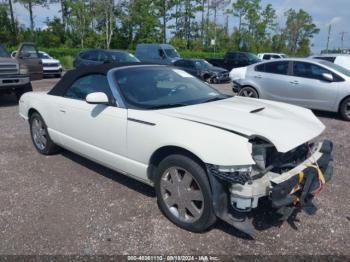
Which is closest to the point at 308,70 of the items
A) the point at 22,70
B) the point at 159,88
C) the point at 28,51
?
the point at 159,88

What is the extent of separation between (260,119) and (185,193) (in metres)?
1.01

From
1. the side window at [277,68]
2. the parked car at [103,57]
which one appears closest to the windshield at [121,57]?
the parked car at [103,57]

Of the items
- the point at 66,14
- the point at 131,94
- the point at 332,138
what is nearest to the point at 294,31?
the point at 66,14

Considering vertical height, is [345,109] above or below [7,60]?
below

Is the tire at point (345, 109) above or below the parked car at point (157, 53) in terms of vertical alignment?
below

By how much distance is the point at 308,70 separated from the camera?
27.9 feet

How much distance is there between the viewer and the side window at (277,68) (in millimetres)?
8973

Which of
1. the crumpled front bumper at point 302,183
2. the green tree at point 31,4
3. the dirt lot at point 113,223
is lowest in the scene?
the dirt lot at point 113,223

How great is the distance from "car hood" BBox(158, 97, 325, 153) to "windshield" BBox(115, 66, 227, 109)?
233mm

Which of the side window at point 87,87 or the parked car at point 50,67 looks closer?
the side window at point 87,87

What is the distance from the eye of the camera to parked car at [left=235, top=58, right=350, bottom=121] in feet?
26.6

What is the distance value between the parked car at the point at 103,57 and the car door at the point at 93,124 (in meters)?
10.6

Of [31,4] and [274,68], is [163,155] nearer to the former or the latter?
[274,68]

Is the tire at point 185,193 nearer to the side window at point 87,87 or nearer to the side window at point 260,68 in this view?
the side window at point 87,87
